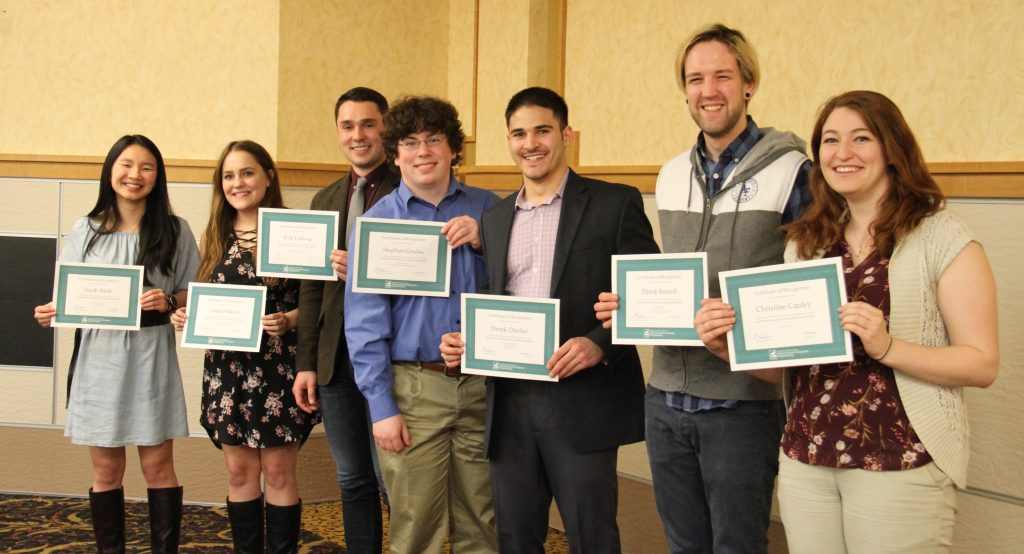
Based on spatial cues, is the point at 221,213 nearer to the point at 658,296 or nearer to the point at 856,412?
the point at 658,296

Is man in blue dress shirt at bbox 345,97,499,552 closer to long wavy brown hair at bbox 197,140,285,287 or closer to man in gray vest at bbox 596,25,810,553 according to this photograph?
man in gray vest at bbox 596,25,810,553

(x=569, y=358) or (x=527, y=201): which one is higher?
(x=527, y=201)

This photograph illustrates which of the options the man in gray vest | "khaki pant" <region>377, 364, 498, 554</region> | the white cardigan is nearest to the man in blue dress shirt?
"khaki pant" <region>377, 364, 498, 554</region>

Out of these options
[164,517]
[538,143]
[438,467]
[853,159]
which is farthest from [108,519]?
[853,159]

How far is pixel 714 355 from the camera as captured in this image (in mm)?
2270

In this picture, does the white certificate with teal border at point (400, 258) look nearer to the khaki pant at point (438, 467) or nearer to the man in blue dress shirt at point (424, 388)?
the man in blue dress shirt at point (424, 388)

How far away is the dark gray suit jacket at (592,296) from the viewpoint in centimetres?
Answer: 247

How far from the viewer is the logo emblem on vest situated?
2.24 meters

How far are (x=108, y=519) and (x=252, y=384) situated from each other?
800 millimetres

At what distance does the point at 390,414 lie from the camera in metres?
2.69

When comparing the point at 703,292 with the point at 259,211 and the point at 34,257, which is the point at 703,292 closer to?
the point at 259,211

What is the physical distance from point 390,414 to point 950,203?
5.74 feet

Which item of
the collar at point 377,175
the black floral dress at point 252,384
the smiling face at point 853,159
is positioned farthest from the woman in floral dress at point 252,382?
the smiling face at point 853,159

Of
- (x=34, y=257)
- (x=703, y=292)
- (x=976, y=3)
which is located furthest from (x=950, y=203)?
(x=34, y=257)
